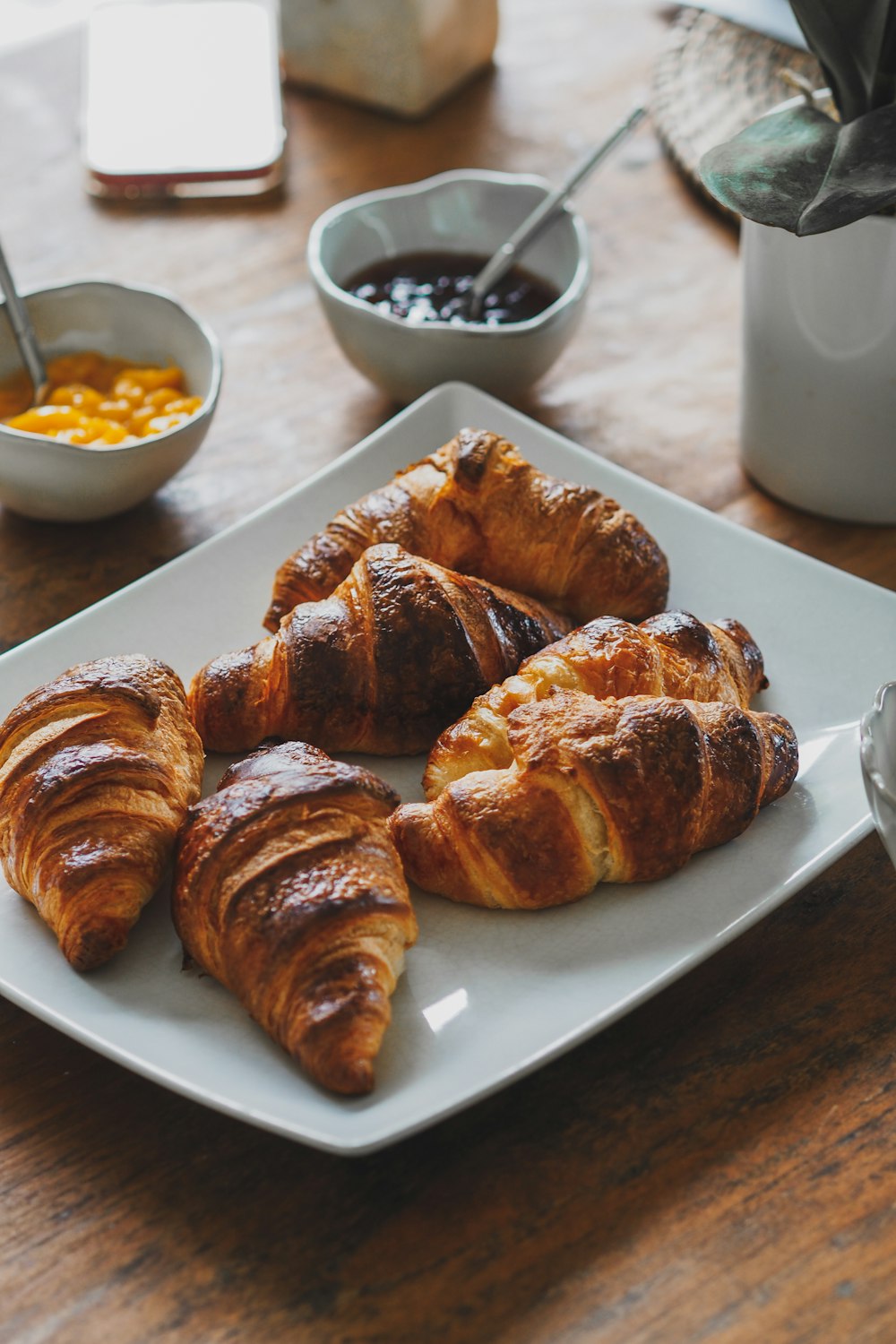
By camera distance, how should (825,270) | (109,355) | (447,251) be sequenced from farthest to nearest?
(447,251) → (109,355) → (825,270)

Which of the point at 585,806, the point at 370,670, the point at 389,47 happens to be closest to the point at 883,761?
the point at 585,806

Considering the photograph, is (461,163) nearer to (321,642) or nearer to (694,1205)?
(321,642)

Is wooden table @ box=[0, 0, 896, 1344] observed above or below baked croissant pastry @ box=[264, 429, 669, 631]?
below

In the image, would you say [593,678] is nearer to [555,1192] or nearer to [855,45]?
[555,1192]

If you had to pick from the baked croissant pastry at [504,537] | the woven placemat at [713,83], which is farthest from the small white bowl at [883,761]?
the woven placemat at [713,83]

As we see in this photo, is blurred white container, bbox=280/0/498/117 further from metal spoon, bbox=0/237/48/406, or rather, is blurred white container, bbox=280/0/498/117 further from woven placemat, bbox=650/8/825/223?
metal spoon, bbox=0/237/48/406

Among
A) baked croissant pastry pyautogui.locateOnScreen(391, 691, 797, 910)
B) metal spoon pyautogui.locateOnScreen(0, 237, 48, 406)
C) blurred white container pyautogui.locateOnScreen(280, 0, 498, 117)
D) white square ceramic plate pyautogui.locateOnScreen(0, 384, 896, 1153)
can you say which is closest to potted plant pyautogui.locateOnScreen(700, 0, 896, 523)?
white square ceramic plate pyautogui.locateOnScreen(0, 384, 896, 1153)
